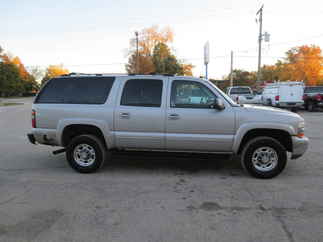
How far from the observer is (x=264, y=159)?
462 cm

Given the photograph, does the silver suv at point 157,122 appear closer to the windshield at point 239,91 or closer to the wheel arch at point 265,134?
the wheel arch at point 265,134

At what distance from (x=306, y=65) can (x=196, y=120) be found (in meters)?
44.7

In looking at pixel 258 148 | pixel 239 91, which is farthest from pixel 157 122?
pixel 239 91

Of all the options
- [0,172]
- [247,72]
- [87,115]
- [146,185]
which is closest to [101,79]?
[87,115]

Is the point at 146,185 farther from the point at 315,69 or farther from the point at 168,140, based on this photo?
the point at 315,69

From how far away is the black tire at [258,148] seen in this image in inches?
177

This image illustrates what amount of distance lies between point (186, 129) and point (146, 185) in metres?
1.27

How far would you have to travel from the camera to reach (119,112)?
4730 mm

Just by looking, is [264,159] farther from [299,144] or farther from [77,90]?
[77,90]

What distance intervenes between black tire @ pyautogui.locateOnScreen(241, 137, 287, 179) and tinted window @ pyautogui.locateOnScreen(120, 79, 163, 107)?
1944mm

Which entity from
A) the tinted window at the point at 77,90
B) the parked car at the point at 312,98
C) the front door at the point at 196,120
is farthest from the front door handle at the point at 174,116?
the parked car at the point at 312,98

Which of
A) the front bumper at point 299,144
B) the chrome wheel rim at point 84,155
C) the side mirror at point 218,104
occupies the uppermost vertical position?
the side mirror at point 218,104

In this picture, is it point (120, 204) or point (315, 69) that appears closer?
point (120, 204)

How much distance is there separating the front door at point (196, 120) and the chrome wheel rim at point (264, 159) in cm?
53
